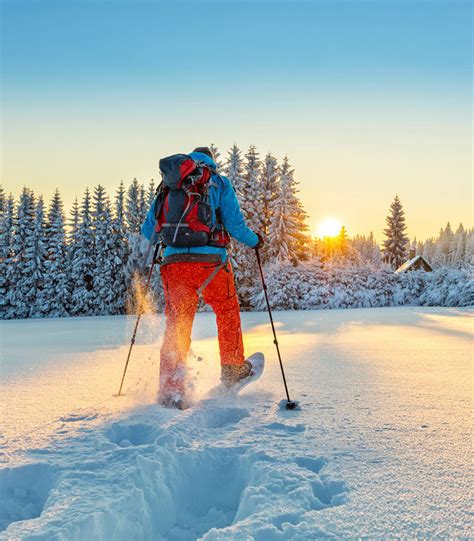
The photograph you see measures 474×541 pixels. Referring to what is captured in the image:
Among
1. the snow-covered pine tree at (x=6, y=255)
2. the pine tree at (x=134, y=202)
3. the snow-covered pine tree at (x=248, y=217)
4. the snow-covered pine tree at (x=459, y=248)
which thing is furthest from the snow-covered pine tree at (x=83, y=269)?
the snow-covered pine tree at (x=459, y=248)

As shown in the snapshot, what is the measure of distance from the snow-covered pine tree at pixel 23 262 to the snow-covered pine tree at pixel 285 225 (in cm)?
1555

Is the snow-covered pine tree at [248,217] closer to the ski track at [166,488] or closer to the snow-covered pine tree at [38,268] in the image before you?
the snow-covered pine tree at [38,268]

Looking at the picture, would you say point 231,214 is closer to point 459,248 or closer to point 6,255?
point 6,255

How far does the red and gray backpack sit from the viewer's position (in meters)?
3.17

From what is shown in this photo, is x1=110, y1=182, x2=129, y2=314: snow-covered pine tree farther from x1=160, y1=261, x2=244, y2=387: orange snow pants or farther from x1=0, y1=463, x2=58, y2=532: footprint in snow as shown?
x1=0, y1=463, x2=58, y2=532: footprint in snow

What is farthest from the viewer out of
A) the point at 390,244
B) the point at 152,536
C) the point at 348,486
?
the point at 390,244

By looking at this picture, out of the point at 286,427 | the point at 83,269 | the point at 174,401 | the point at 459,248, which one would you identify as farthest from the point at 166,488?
the point at 459,248

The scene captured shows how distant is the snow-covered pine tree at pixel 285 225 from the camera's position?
85.3 ft

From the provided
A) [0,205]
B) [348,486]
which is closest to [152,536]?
[348,486]

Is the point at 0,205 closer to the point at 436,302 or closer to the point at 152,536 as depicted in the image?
the point at 436,302

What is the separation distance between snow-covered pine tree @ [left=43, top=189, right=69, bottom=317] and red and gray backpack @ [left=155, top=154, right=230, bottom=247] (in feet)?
79.9

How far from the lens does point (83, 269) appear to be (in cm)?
2669

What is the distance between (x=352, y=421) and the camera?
8.21 feet

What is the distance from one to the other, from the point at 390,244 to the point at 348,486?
46.6 m
